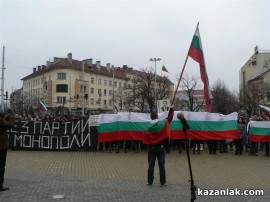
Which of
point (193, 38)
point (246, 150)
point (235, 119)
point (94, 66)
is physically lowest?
point (246, 150)

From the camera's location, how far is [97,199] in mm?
7480

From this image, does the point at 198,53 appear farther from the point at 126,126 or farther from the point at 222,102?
the point at 222,102

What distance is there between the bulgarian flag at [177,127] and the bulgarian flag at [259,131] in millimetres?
773

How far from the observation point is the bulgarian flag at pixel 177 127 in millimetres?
17703

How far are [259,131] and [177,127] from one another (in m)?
3.93

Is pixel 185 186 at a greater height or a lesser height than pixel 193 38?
lesser

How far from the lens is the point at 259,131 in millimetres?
17312

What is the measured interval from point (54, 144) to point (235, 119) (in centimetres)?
927

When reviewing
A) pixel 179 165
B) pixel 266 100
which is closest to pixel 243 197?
pixel 179 165

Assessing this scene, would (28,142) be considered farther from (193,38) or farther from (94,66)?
(94,66)

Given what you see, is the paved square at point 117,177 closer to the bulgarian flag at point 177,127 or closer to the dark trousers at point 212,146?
the dark trousers at point 212,146

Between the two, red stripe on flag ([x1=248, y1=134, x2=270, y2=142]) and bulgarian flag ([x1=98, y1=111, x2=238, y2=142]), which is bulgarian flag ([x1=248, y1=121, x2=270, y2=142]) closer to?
red stripe on flag ([x1=248, y1=134, x2=270, y2=142])

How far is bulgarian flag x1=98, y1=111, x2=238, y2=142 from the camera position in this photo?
58.1ft

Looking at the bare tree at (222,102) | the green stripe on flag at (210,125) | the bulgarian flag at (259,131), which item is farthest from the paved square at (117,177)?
the bare tree at (222,102)
